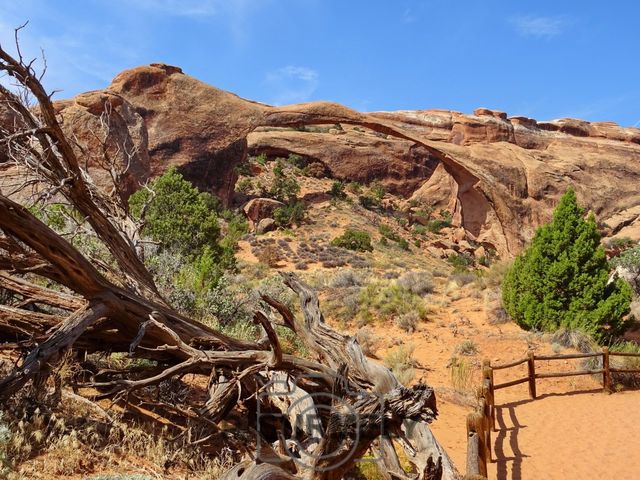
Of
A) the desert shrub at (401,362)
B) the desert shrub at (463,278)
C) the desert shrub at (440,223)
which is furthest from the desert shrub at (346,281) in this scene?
the desert shrub at (440,223)

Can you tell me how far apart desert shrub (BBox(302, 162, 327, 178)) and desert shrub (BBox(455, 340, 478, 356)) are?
98.5ft

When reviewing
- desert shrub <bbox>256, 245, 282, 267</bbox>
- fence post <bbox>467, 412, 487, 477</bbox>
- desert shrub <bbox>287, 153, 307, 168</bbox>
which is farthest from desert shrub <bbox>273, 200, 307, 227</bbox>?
fence post <bbox>467, 412, 487, 477</bbox>

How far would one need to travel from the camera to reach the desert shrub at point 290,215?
29688 mm

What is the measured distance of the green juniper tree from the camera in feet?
34.5

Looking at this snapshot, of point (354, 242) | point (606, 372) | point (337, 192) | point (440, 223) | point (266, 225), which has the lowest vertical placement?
point (606, 372)

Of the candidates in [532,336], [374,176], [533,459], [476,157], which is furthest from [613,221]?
[533,459]

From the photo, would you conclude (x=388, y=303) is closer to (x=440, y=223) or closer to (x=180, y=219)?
(x=180, y=219)

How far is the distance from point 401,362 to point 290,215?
2153cm

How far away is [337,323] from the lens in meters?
12.8

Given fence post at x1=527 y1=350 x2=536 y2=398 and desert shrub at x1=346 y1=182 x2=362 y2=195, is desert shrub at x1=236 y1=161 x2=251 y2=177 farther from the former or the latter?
fence post at x1=527 y1=350 x2=536 y2=398

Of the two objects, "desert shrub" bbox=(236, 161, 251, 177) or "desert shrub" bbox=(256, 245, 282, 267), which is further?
"desert shrub" bbox=(236, 161, 251, 177)

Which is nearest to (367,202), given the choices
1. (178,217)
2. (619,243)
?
(619,243)

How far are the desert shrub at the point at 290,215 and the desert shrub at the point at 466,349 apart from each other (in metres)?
20.1

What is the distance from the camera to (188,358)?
13.6 ft
